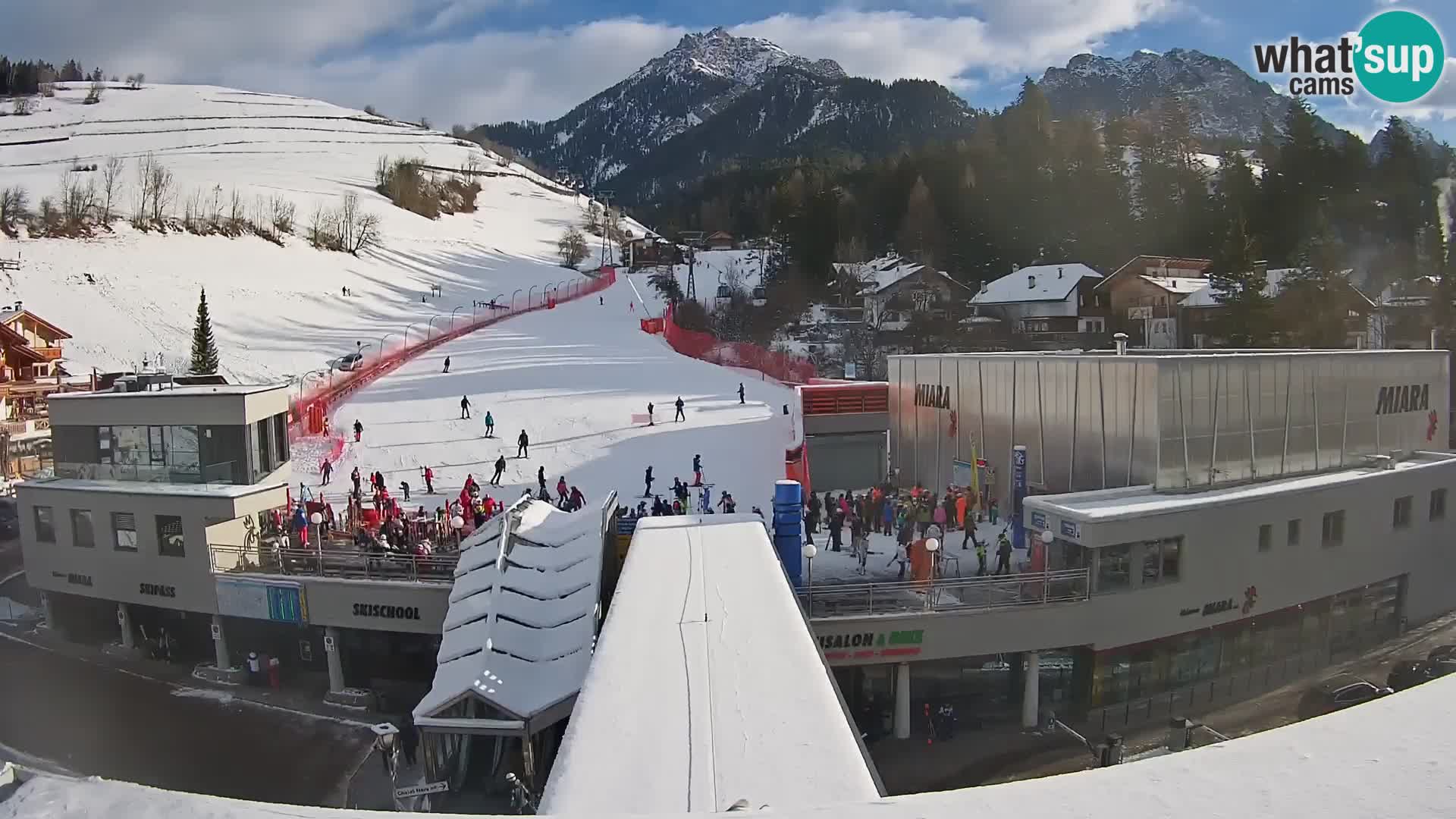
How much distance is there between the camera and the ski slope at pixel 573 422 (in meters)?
25.9

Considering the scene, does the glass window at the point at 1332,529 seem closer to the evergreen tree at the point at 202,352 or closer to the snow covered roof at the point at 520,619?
the snow covered roof at the point at 520,619

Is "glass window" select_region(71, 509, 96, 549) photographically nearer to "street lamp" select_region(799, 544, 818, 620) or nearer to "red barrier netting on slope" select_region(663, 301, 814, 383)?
"street lamp" select_region(799, 544, 818, 620)

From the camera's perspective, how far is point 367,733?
16.7m

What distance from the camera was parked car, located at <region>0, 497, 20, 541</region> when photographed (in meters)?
28.7

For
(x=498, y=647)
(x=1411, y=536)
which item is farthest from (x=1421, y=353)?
(x=498, y=647)

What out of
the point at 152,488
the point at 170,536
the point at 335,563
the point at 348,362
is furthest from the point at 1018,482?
the point at 348,362

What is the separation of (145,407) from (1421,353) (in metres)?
30.0

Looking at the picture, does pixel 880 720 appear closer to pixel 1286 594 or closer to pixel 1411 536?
pixel 1286 594

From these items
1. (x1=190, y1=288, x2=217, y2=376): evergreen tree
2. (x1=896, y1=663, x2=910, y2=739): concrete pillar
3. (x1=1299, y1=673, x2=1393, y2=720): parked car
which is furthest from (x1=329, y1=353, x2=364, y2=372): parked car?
(x1=1299, y1=673, x2=1393, y2=720): parked car

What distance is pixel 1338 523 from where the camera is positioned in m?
18.6

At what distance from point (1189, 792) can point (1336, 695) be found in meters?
16.7

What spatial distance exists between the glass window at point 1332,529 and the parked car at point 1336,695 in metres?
2.76

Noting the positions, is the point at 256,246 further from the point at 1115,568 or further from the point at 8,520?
the point at 1115,568

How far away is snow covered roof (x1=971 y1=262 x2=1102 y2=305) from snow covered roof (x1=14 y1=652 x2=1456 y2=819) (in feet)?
189
